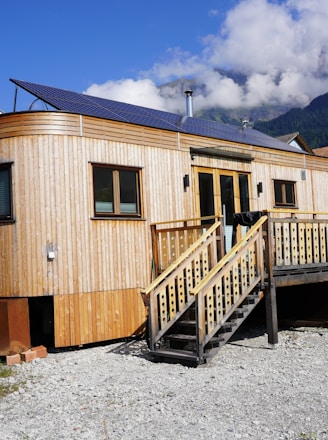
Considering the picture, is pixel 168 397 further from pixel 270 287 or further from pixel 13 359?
pixel 270 287

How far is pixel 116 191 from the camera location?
10430 millimetres

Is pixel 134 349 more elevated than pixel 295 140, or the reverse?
pixel 295 140

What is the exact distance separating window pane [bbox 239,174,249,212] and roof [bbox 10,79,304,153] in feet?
3.13

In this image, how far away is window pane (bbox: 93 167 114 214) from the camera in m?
10.2

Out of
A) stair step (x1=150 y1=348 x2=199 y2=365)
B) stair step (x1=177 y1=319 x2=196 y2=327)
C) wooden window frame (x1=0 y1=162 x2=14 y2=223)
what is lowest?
stair step (x1=150 y1=348 x2=199 y2=365)

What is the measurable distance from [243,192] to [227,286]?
171 inches

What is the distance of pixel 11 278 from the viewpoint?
958 cm

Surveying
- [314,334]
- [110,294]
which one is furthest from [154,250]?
[314,334]

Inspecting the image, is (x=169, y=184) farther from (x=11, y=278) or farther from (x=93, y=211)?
(x=11, y=278)

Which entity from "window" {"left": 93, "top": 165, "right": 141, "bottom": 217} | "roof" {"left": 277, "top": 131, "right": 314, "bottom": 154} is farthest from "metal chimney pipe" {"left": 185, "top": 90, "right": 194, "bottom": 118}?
"roof" {"left": 277, "top": 131, "right": 314, "bottom": 154}

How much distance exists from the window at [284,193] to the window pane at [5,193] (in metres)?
7.55

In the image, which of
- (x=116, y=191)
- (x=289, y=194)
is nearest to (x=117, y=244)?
(x=116, y=191)

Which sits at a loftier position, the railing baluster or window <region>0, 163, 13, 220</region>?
window <region>0, 163, 13, 220</region>

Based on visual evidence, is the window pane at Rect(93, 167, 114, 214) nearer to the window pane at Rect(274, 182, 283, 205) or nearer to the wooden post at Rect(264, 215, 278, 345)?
the wooden post at Rect(264, 215, 278, 345)
